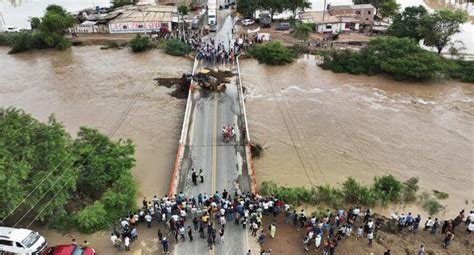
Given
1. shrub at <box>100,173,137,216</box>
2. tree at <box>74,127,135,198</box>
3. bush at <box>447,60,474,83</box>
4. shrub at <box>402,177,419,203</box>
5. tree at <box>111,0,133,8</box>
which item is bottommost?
shrub at <box>402,177,419,203</box>

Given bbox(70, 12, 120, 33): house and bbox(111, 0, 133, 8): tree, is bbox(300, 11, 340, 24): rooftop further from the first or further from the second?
bbox(111, 0, 133, 8): tree

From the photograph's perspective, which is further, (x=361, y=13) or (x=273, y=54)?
(x=361, y=13)

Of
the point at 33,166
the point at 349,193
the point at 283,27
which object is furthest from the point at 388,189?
the point at 283,27

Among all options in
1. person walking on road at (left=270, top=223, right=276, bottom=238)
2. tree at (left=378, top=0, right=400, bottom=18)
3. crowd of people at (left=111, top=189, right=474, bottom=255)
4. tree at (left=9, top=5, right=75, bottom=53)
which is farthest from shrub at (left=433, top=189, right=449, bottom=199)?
tree at (left=9, top=5, right=75, bottom=53)

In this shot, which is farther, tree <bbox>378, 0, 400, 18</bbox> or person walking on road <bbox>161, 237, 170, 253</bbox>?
tree <bbox>378, 0, 400, 18</bbox>

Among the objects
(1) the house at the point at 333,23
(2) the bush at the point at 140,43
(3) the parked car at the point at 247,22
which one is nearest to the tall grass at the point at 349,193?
(2) the bush at the point at 140,43

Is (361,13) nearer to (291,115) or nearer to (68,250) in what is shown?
(291,115)
